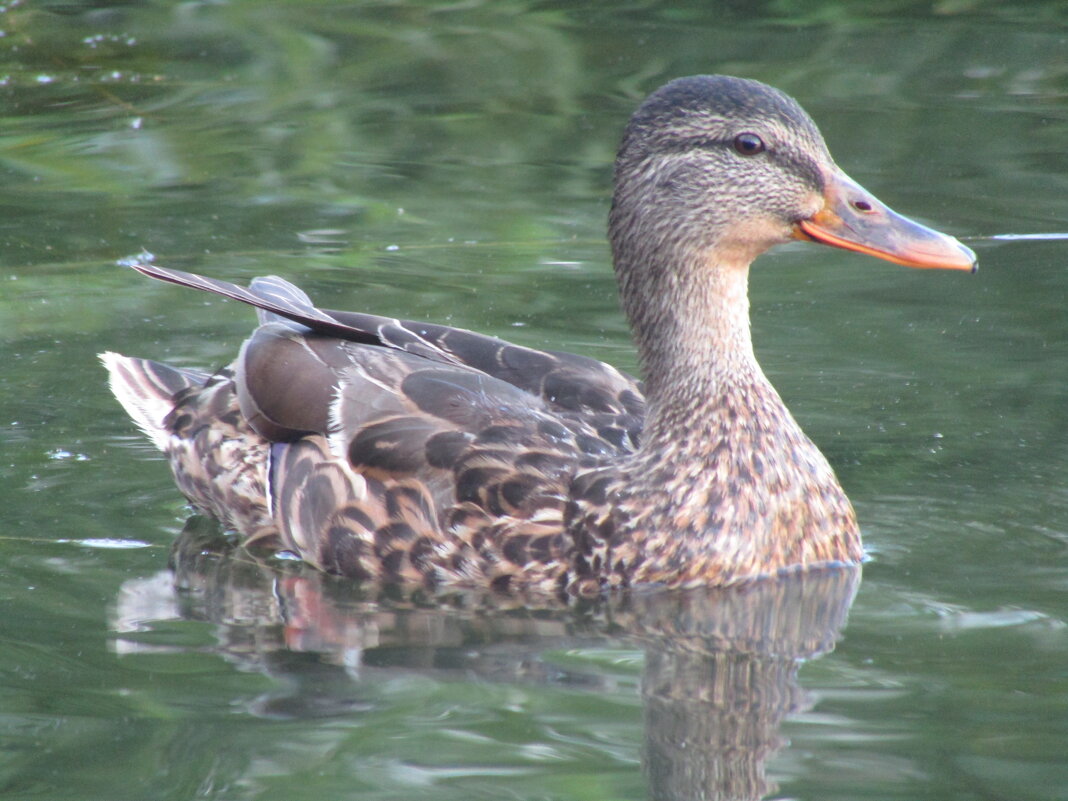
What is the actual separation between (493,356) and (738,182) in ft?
3.65

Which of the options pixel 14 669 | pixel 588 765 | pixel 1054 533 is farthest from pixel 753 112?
pixel 14 669

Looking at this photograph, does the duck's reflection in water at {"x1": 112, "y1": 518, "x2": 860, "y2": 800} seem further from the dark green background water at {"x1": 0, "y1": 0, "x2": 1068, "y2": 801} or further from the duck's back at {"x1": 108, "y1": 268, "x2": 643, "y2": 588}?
the duck's back at {"x1": 108, "y1": 268, "x2": 643, "y2": 588}

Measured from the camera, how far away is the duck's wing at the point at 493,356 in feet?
20.6

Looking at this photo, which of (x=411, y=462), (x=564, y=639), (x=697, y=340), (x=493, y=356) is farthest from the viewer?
(x=493, y=356)

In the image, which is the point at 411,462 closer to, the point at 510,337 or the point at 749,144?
the point at 749,144

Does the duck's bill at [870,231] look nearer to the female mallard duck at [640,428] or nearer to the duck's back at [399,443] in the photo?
the female mallard duck at [640,428]

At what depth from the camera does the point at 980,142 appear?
10.9 meters

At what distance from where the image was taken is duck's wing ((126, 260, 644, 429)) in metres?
6.28

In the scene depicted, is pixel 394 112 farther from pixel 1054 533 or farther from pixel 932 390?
pixel 1054 533

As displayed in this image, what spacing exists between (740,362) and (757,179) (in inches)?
24.6

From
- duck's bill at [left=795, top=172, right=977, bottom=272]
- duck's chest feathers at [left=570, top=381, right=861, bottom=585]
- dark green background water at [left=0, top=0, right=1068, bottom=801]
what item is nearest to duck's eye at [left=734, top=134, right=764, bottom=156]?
duck's bill at [left=795, top=172, right=977, bottom=272]

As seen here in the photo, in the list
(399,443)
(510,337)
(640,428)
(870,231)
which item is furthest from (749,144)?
(510,337)

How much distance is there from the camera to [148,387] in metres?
7.07

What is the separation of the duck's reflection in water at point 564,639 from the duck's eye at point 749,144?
138cm
